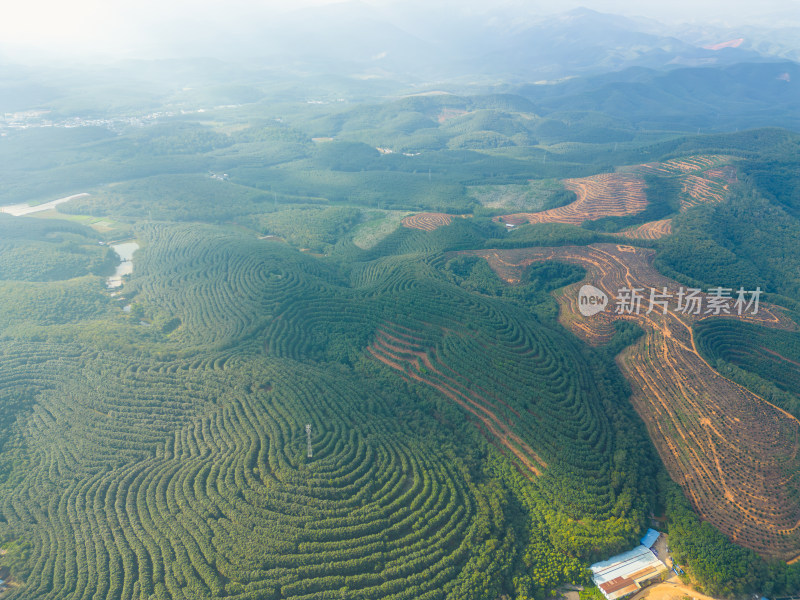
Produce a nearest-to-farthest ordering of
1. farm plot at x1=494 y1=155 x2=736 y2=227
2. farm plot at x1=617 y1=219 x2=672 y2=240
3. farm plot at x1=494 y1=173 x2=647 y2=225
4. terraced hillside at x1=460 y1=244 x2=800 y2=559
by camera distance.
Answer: terraced hillside at x1=460 y1=244 x2=800 y2=559
farm plot at x1=617 y1=219 x2=672 y2=240
farm plot at x1=494 y1=155 x2=736 y2=227
farm plot at x1=494 y1=173 x2=647 y2=225

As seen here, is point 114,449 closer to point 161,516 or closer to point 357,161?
point 161,516

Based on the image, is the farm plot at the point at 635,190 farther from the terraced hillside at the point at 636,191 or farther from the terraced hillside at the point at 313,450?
the terraced hillside at the point at 313,450

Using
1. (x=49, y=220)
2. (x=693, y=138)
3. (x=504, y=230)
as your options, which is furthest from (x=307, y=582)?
(x=693, y=138)

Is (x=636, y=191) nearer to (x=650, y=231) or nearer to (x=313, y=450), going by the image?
(x=650, y=231)

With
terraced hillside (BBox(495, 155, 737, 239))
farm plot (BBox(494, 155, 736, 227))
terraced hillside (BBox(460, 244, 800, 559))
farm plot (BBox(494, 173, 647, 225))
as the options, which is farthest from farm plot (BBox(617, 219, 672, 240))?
terraced hillside (BBox(460, 244, 800, 559))

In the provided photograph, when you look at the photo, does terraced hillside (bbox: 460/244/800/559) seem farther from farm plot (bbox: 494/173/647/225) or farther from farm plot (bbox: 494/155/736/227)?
farm plot (bbox: 494/173/647/225)

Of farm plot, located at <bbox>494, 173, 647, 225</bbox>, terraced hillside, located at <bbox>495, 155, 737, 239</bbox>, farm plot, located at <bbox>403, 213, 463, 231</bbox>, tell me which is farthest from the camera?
farm plot, located at <bbox>494, 173, 647, 225</bbox>

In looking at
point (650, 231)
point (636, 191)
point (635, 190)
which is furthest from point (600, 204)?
point (650, 231)

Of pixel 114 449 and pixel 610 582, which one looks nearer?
pixel 610 582
